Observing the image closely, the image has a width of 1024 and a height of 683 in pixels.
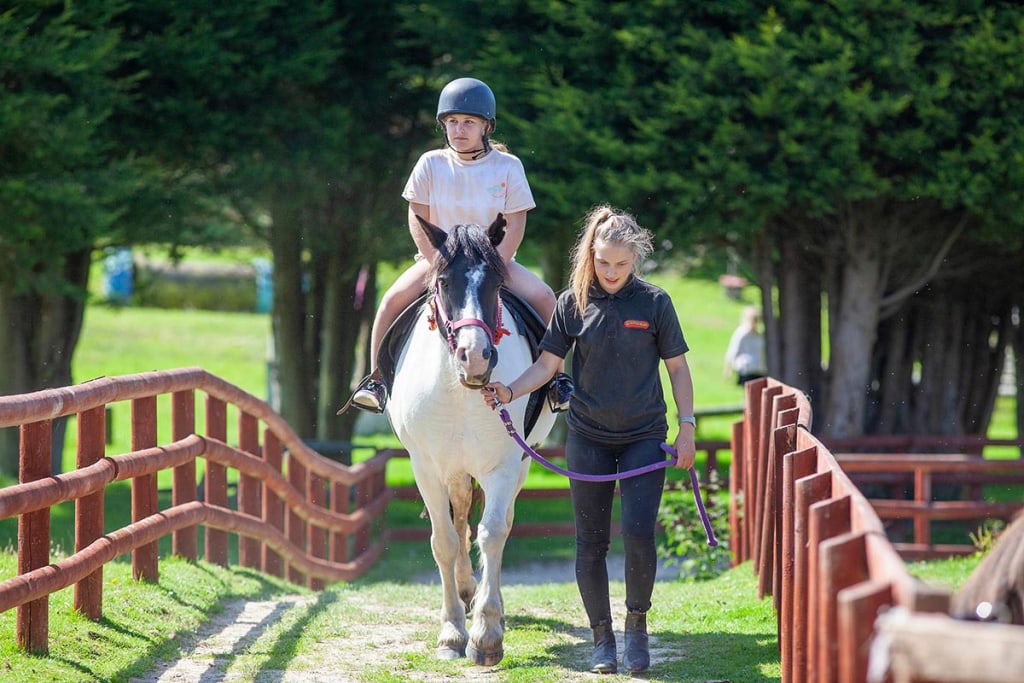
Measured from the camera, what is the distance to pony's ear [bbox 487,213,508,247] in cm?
593

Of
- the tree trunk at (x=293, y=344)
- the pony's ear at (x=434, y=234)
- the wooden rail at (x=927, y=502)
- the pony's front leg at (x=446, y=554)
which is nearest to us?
the pony's ear at (x=434, y=234)

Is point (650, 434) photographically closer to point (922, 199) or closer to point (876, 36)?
point (876, 36)

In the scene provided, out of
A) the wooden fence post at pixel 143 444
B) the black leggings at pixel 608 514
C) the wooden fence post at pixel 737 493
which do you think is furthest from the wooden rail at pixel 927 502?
the wooden fence post at pixel 143 444

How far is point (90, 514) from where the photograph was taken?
575cm

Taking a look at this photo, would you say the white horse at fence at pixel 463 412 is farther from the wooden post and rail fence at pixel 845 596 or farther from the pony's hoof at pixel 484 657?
the wooden post and rail fence at pixel 845 596

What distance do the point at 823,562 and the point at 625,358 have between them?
2.50 m

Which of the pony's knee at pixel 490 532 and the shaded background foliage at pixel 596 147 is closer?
the pony's knee at pixel 490 532

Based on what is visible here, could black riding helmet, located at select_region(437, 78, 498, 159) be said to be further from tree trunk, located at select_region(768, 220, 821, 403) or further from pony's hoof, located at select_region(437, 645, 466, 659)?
tree trunk, located at select_region(768, 220, 821, 403)

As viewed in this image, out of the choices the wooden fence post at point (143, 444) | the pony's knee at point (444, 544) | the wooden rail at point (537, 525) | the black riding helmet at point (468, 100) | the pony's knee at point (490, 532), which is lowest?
the wooden rail at point (537, 525)

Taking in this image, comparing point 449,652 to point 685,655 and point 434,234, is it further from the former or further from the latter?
point 434,234

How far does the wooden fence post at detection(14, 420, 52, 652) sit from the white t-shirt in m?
2.28

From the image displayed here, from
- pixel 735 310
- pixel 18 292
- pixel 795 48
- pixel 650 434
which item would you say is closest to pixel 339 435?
pixel 18 292

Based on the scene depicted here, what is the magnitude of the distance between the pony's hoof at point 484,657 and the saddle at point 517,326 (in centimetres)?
121

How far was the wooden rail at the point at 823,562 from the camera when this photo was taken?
2.78 m
